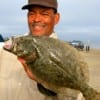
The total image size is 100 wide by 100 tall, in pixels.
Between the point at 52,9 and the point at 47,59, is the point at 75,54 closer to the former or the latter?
the point at 47,59

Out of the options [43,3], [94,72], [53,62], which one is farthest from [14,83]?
[94,72]

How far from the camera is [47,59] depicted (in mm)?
6270

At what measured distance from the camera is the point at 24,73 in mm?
7746

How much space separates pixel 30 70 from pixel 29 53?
0.33 meters

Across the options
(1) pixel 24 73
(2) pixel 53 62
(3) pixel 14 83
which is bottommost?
(3) pixel 14 83

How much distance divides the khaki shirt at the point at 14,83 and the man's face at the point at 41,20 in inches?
5.6

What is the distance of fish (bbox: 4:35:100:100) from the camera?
20.4 feet

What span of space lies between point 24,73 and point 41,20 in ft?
2.78

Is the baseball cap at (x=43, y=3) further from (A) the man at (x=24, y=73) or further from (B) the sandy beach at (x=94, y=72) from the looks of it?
(B) the sandy beach at (x=94, y=72)

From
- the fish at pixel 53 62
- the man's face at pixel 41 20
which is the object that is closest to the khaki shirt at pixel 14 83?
the man's face at pixel 41 20

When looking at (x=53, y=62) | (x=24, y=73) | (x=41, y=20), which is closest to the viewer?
(x=53, y=62)

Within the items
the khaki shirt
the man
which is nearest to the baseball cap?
the man

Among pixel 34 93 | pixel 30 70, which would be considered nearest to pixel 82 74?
pixel 30 70

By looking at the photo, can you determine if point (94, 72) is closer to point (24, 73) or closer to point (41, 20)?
point (24, 73)
